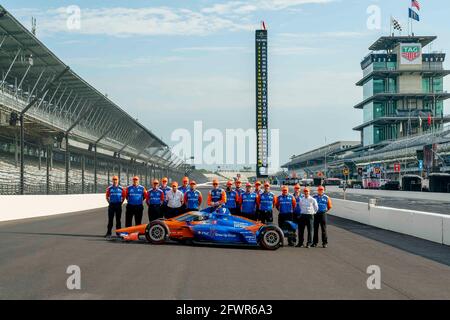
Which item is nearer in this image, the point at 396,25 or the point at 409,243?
the point at 409,243

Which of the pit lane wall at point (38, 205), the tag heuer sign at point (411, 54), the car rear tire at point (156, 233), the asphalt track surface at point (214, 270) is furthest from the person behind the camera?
the tag heuer sign at point (411, 54)

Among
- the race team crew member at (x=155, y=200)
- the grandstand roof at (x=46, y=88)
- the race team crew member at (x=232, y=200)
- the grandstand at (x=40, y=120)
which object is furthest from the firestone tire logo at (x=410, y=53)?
the race team crew member at (x=155, y=200)

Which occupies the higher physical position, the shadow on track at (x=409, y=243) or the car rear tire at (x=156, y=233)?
the car rear tire at (x=156, y=233)

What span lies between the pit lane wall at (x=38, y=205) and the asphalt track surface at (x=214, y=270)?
8068mm

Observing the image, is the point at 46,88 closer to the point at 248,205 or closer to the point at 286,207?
the point at 248,205

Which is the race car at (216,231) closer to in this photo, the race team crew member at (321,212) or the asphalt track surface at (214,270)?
the asphalt track surface at (214,270)

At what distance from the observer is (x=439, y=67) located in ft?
393

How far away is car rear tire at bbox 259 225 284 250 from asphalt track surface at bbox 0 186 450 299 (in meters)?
0.26

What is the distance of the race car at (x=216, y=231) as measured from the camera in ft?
44.5

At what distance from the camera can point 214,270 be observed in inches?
386

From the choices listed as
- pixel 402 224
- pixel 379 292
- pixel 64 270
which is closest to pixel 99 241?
pixel 64 270

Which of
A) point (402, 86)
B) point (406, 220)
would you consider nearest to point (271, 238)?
point (406, 220)

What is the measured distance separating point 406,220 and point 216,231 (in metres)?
7.62
